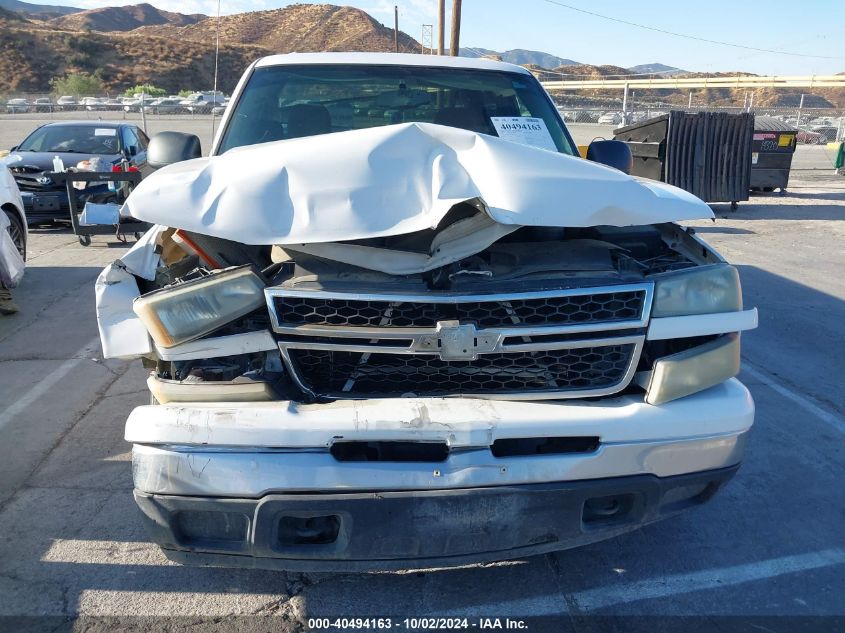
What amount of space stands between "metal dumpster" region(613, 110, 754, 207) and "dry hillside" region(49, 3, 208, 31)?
130 meters

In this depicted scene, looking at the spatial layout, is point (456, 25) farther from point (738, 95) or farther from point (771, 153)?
point (738, 95)

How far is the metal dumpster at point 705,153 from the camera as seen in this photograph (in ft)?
42.7

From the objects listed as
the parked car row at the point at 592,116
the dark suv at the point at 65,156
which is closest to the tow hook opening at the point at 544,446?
the dark suv at the point at 65,156

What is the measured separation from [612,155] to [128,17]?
6324 inches

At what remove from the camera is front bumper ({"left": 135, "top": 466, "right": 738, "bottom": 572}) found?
2.28 metres

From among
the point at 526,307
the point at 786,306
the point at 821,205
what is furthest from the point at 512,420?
the point at 821,205

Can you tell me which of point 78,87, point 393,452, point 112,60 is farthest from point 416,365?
point 112,60

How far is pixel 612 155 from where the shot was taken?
399 centimetres

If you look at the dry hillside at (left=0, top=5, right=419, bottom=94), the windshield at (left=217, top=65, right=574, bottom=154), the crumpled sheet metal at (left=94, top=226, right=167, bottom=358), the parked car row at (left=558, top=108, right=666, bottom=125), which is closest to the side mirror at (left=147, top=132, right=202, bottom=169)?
the windshield at (left=217, top=65, right=574, bottom=154)

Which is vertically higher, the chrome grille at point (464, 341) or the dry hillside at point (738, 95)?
the chrome grille at point (464, 341)

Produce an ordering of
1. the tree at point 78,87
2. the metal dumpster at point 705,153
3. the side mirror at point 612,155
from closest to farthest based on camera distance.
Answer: the side mirror at point 612,155, the metal dumpster at point 705,153, the tree at point 78,87

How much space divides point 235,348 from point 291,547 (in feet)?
2.17

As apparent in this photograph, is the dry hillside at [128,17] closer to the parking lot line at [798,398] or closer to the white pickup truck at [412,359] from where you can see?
the parking lot line at [798,398]

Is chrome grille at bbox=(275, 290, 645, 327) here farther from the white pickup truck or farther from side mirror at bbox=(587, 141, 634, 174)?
side mirror at bbox=(587, 141, 634, 174)
